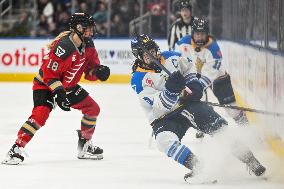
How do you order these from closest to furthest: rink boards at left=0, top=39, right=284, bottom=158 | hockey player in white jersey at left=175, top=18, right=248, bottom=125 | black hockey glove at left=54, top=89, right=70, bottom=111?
1. rink boards at left=0, top=39, right=284, bottom=158
2. black hockey glove at left=54, top=89, right=70, bottom=111
3. hockey player in white jersey at left=175, top=18, right=248, bottom=125

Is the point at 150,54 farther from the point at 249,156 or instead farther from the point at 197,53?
the point at 197,53

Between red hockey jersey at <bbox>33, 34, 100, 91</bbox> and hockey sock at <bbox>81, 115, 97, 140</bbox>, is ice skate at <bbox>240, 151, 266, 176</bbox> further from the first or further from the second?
hockey sock at <bbox>81, 115, 97, 140</bbox>

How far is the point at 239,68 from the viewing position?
11297 mm

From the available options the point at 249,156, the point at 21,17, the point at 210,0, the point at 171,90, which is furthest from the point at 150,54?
the point at 21,17

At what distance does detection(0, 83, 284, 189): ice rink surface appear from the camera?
5664 millimetres

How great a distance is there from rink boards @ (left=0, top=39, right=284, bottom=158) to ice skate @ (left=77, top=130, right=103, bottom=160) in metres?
1.32

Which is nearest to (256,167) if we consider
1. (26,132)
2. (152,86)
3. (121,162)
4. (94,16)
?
(152,86)

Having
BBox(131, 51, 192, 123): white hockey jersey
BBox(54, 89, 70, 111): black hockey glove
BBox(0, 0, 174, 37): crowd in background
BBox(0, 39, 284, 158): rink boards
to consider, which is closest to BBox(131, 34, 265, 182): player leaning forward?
BBox(131, 51, 192, 123): white hockey jersey

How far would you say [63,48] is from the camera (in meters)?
6.70

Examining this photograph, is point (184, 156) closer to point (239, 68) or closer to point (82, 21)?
point (82, 21)

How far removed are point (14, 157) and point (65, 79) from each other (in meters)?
0.73

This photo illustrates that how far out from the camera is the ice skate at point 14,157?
6621mm

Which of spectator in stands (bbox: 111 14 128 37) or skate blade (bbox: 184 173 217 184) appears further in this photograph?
spectator in stands (bbox: 111 14 128 37)

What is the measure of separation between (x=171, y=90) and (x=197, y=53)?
257cm
